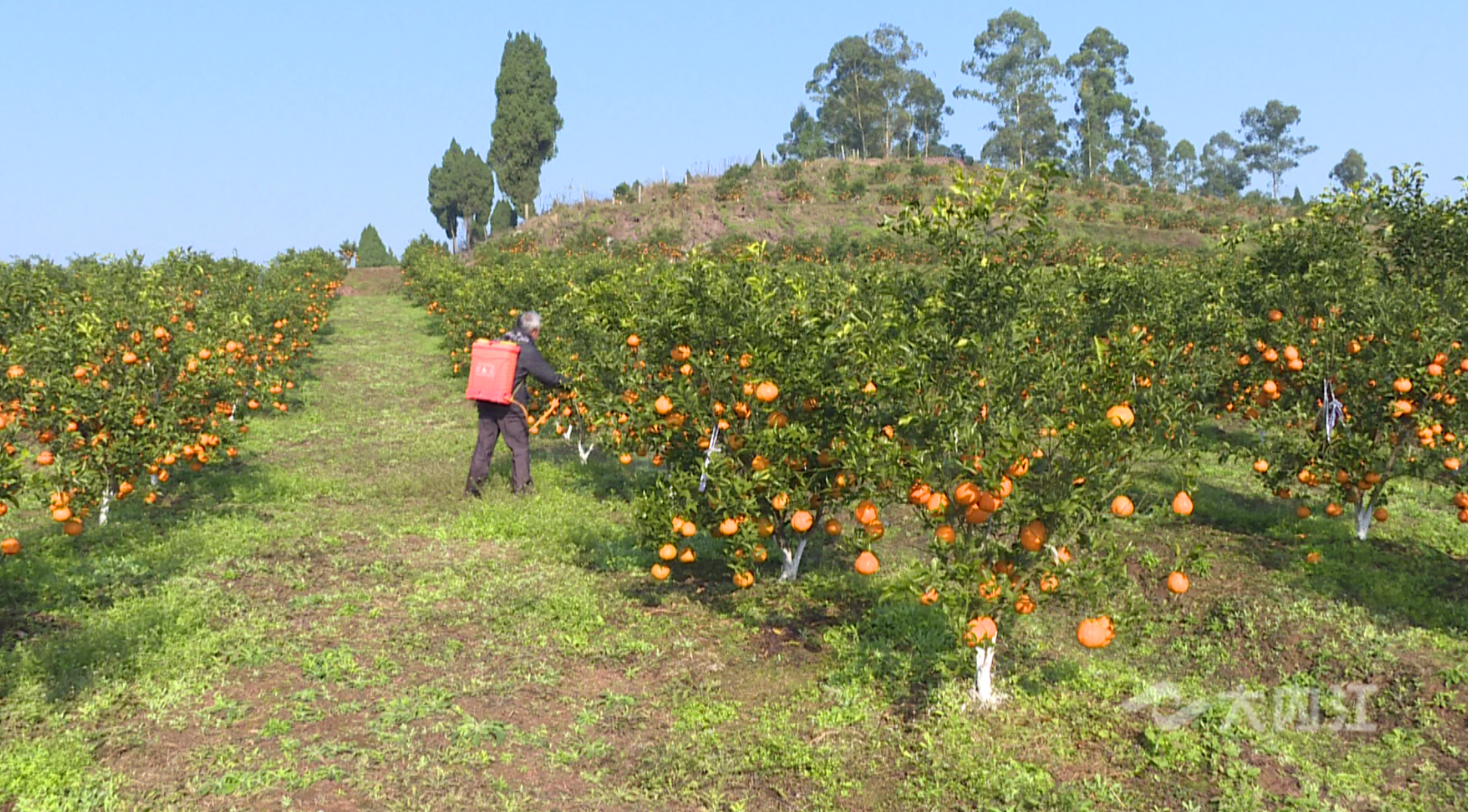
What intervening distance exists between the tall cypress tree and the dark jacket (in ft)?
153

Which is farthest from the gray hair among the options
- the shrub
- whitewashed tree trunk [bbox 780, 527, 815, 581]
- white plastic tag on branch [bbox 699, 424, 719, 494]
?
the shrub

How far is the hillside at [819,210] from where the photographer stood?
4112 cm

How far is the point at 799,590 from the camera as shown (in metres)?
6.91

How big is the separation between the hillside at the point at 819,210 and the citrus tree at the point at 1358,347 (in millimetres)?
28223

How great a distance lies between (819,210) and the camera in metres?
44.1

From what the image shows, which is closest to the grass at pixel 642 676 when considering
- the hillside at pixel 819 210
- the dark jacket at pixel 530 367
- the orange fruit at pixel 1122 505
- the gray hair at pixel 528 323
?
the orange fruit at pixel 1122 505

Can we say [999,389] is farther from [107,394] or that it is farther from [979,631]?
[107,394]

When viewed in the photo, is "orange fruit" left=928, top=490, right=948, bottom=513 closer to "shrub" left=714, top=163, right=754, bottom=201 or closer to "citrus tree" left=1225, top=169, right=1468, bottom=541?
"citrus tree" left=1225, top=169, right=1468, bottom=541

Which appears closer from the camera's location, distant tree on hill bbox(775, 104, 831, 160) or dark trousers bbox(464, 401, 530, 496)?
dark trousers bbox(464, 401, 530, 496)

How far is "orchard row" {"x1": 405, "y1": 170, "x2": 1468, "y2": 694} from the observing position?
4.44 metres

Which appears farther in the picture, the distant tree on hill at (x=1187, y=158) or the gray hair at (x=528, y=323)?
the distant tree on hill at (x=1187, y=158)

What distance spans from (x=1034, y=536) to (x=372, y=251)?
67149mm

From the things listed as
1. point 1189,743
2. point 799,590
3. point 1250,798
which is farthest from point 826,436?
point 1250,798

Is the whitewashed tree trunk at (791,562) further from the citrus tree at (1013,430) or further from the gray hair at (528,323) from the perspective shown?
the gray hair at (528,323)
